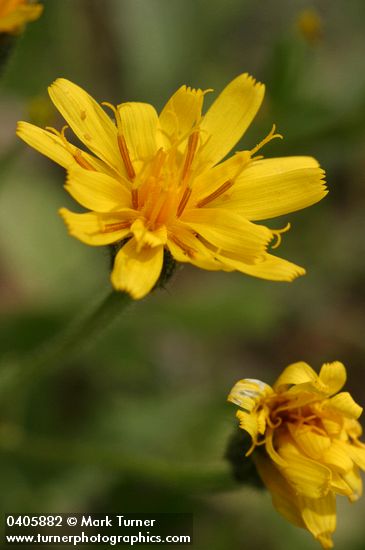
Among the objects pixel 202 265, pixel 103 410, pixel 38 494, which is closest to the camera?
pixel 202 265

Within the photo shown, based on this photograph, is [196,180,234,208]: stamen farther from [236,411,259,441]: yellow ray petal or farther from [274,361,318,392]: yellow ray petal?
[236,411,259,441]: yellow ray petal

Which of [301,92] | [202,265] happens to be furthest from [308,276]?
[202,265]

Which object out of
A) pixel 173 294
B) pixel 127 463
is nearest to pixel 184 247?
pixel 127 463

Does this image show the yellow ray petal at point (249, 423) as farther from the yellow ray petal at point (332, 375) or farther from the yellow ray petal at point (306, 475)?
the yellow ray petal at point (332, 375)

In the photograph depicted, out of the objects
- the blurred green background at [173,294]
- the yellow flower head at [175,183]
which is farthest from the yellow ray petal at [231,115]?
the blurred green background at [173,294]

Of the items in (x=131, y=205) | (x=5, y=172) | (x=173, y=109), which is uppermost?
(x=5, y=172)

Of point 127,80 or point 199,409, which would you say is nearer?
point 199,409

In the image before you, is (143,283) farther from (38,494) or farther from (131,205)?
(38,494)
